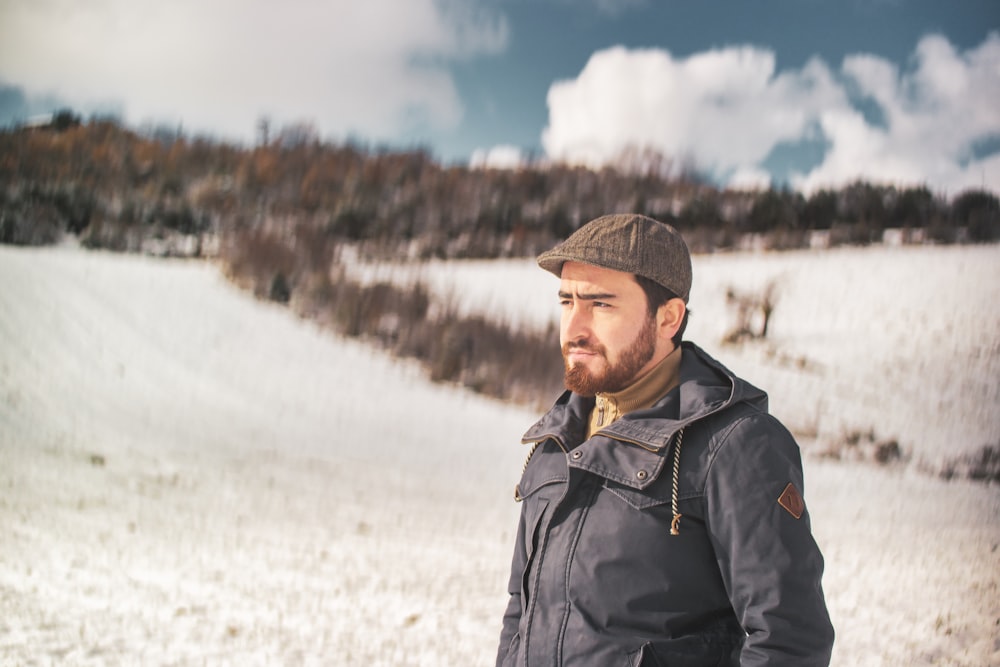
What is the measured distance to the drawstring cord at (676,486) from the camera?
1188 mm

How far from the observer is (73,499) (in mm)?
5008

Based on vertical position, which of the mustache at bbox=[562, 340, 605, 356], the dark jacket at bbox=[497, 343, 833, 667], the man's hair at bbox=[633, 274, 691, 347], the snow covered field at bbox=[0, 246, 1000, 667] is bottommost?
the snow covered field at bbox=[0, 246, 1000, 667]

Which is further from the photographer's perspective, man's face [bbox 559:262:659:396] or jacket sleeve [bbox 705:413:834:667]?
man's face [bbox 559:262:659:396]

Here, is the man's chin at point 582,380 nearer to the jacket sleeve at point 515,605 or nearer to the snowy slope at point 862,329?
the jacket sleeve at point 515,605

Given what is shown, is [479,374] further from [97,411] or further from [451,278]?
[97,411]

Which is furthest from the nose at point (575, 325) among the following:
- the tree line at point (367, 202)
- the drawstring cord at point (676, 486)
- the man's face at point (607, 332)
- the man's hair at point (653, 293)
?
the tree line at point (367, 202)

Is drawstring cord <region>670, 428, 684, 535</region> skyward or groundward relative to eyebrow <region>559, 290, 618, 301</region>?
groundward

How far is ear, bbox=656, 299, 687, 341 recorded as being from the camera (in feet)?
4.58

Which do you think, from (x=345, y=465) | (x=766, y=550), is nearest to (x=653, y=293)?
(x=766, y=550)

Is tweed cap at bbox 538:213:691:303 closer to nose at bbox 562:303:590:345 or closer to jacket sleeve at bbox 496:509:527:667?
nose at bbox 562:303:590:345

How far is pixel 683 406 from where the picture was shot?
4.14ft

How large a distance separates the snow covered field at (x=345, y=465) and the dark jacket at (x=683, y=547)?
2330 millimetres

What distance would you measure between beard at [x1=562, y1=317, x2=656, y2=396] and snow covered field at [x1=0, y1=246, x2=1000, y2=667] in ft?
7.86

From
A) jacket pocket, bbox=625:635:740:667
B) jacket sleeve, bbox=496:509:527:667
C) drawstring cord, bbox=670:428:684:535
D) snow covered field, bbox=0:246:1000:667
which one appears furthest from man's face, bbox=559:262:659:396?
snow covered field, bbox=0:246:1000:667
